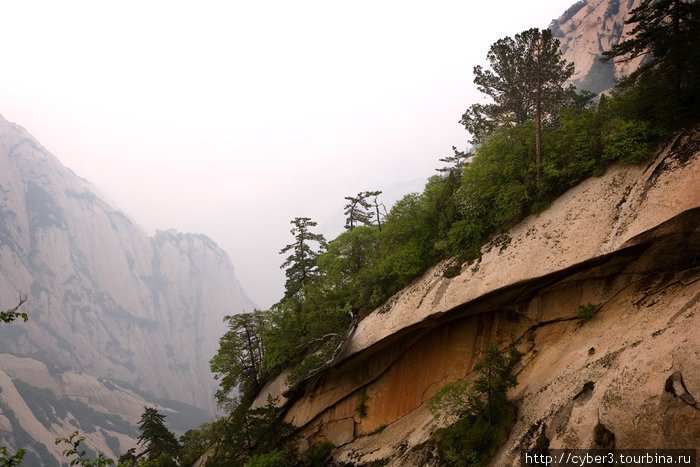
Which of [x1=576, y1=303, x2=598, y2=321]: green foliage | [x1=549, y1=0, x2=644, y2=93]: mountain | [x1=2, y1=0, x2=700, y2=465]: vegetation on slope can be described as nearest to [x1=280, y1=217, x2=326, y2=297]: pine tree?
[x1=2, y1=0, x2=700, y2=465]: vegetation on slope

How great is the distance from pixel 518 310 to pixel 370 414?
1225cm

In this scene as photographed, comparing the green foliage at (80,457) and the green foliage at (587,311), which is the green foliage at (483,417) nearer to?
the green foliage at (587,311)

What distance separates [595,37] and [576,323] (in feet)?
306

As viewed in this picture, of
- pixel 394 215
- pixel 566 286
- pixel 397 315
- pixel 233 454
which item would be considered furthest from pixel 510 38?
pixel 233 454

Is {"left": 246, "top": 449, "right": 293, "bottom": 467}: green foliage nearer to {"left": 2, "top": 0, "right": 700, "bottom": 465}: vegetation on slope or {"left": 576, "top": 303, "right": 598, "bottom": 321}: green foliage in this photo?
{"left": 2, "top": 0, "right": 700, "bottom": 465}: vegetation on slope

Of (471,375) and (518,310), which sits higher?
(518,310)

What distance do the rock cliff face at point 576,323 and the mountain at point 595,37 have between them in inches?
2829

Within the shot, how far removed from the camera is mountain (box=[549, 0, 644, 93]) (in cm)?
7144

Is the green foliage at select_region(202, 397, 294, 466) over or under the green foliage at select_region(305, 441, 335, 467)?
over

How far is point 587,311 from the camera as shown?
15117 mm

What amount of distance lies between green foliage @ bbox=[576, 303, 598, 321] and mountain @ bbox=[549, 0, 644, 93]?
72.9 m

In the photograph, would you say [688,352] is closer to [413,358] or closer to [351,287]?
[413,358]

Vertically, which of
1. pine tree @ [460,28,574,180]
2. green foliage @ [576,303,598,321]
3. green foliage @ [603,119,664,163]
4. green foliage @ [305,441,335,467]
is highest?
pine tree @ [460,28,574,180]

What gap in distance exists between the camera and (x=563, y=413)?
12477 mm
